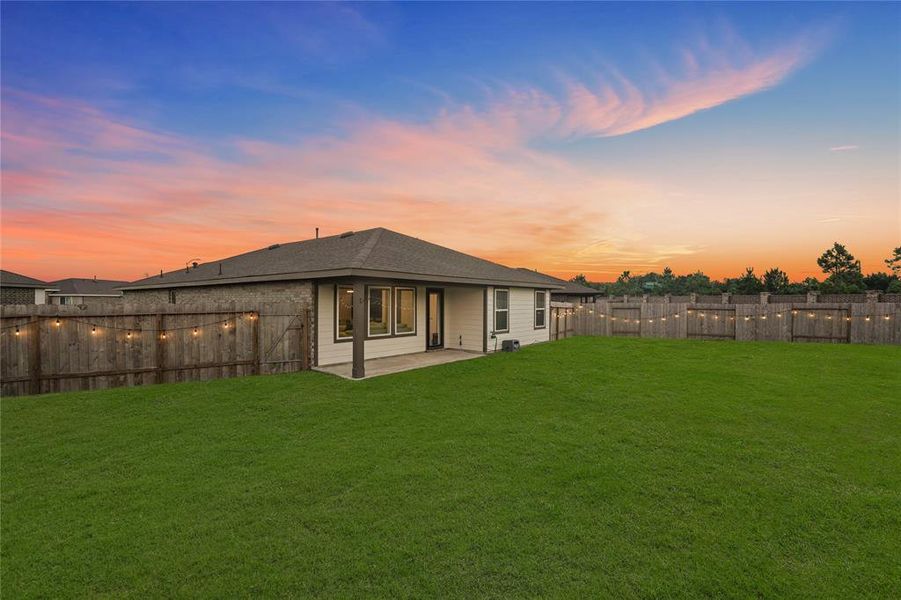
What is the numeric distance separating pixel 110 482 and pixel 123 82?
11124 millimetres

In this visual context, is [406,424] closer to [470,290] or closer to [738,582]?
[738,582]

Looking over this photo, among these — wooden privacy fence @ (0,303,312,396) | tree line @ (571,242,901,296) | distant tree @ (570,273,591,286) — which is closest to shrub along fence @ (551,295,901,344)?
tree line @ (571,242,901,296)

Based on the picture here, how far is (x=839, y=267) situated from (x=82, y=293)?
252 feet

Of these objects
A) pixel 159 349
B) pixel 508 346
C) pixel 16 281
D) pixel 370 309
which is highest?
pixel 16 281

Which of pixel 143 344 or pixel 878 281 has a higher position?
pixel 878 281

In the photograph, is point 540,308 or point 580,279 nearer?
point 540,308

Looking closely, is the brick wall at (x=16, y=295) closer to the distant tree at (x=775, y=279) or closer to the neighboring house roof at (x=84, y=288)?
the neighboring house roof at (x=84, y=288)

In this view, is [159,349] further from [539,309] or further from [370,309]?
[539,309]

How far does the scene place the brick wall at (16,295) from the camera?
22672 millimetres

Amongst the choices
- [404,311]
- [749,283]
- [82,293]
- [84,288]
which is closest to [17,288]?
[82,293]

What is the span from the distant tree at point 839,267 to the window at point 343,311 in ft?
133

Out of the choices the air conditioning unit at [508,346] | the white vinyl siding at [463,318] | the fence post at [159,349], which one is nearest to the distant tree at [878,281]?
the air conditioning unit at [508,346]

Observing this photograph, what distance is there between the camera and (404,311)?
1327cm

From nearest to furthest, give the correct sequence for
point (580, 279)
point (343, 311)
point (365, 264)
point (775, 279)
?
point (365, 264)
point (343, 311)
point (775, 279)
point (580, 279)
